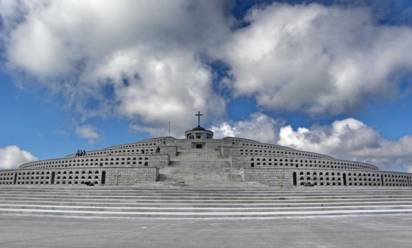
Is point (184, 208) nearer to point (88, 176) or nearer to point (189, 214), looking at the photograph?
point (189, 214)

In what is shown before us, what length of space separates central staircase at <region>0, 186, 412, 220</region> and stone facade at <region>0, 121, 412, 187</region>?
45.1 feet

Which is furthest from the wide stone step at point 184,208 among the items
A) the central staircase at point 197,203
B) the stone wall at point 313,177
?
the stone wall at point 313,177

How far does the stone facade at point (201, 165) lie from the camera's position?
32531 mm

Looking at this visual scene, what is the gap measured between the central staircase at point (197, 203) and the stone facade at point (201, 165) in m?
13.7

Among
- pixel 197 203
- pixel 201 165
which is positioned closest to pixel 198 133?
pixel 201 165

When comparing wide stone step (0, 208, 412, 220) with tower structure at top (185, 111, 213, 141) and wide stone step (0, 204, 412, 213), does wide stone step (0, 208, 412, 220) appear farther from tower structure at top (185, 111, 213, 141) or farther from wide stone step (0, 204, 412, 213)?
tower structure at top (185, 111, 213, 141)

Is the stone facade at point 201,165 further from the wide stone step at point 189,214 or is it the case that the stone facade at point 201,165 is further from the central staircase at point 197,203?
the wide stone step at point 189,214

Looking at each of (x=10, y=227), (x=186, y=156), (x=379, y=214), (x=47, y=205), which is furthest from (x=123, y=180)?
(x=379, y=214)

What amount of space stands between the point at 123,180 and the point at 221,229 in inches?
927

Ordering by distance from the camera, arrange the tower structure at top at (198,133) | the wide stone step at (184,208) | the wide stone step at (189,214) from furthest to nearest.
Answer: the tower structure at top at (198,133) < the wide stone step at (184,208) < the wide stone step at (189,214)

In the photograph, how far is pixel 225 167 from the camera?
35.2 m

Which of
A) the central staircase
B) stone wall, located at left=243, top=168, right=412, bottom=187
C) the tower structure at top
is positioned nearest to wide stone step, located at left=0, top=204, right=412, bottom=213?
the central staircase

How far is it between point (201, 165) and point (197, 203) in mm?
19800

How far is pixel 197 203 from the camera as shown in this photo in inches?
630
